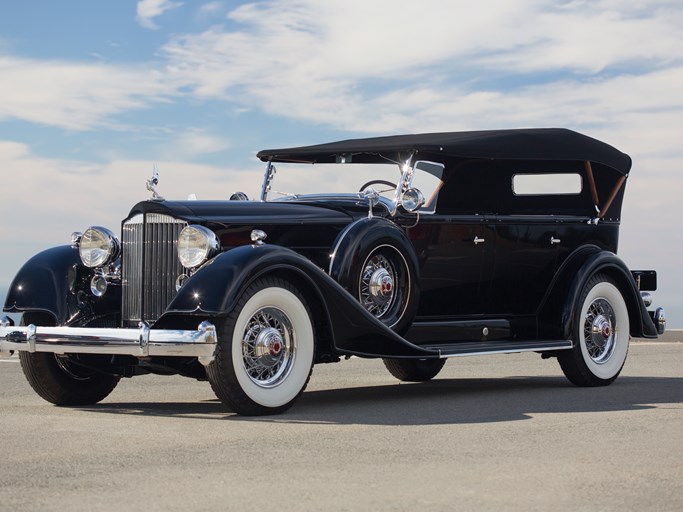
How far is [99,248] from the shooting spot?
26.7ft

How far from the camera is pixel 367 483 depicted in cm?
470

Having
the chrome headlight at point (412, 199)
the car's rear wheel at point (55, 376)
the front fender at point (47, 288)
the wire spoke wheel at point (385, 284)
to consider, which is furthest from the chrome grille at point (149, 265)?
the chrome headlight at point (412, 199)

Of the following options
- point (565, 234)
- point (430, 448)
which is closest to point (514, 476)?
point (430, 448)

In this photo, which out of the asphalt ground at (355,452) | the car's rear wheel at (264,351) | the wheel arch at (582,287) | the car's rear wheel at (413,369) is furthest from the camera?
the car's rear wheel at (413,369)

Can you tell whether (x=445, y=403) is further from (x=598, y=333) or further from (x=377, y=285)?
(x=598, y=333)

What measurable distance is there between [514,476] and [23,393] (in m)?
5.37

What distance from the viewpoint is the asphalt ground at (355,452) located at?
174 inches

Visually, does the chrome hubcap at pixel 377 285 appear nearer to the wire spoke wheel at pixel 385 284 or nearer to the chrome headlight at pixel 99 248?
the wire spoke wheel at pixel 385 284

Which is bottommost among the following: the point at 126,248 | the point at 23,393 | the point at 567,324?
the point at 23,393

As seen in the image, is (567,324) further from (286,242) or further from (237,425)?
(237,425)

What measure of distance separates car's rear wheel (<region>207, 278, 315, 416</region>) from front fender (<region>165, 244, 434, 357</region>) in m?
0.11

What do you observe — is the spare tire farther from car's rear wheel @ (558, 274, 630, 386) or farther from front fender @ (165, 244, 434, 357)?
car's rear wheel @ (558, 274, 630, 386)

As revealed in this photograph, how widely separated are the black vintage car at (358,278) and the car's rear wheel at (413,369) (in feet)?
0.05

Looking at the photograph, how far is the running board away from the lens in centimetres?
829
